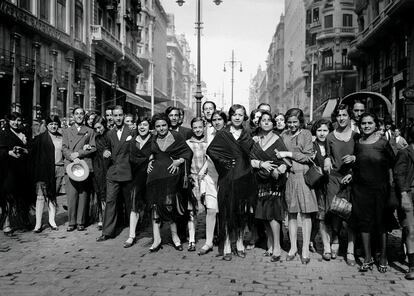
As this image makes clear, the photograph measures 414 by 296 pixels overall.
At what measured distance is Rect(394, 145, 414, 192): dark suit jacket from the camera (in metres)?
5.56

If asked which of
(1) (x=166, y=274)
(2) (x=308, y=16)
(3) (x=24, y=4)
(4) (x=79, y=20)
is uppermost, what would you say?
(2) (x=308, y=16)

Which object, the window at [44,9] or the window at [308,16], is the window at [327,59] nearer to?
the window at [308,16]

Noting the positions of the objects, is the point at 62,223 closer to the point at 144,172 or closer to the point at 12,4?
the point at 144,172

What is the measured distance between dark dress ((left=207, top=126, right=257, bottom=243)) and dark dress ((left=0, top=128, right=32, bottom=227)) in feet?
11.8

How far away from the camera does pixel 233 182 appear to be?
6.27 metres

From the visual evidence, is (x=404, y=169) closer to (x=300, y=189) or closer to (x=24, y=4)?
(x=300, y=189)

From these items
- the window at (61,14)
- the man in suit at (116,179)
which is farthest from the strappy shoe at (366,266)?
the window at (61,14)

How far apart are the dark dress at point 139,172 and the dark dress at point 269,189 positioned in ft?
5.84

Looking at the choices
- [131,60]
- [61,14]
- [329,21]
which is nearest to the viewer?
[61,14]

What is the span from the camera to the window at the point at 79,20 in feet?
101

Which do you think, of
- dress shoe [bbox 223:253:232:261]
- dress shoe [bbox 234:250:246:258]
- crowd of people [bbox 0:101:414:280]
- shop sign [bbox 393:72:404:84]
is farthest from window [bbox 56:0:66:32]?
dress shoe [bbox 223:253:232:261]

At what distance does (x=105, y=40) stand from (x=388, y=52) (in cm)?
1985

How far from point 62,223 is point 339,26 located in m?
45.4

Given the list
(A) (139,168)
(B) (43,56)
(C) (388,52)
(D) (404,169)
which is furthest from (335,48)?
(D) (404,169)
